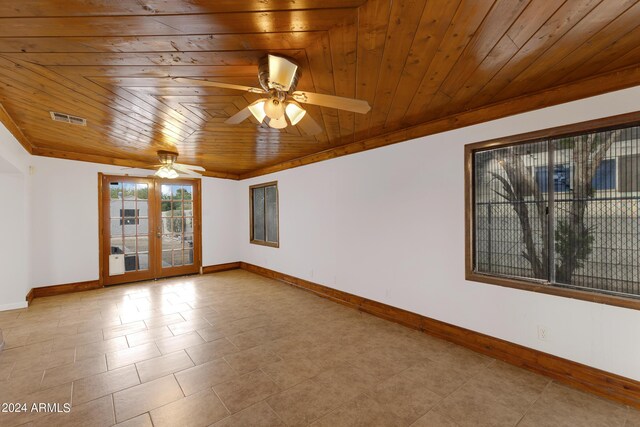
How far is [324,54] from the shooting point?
6.16 ft

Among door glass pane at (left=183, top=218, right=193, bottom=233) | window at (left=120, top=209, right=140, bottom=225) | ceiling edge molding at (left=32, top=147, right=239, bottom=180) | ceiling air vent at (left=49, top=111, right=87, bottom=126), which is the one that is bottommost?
door glass pane at (left=183, top=218, right=193, bottom=233)

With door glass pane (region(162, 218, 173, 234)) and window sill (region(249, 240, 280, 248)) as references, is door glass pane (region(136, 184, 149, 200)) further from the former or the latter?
window sill (region(249, 240, 280, 248))

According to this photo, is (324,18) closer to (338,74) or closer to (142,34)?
(338,74)

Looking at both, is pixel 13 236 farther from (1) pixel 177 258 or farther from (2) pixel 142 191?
(1) pixel 177 258

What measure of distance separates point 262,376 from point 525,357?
2.45 metres

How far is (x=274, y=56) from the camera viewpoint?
1762 millimetres

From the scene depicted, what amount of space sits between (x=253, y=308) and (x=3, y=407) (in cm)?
255

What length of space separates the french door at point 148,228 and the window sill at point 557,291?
5.96 metres

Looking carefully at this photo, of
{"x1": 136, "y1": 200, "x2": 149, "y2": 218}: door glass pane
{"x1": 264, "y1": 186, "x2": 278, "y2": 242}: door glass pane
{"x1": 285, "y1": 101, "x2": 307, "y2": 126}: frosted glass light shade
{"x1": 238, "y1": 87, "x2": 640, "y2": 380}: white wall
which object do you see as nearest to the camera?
{"x1": 285, "y1": 101, "x2": 307, "y2": 126}: frosted glass light shade

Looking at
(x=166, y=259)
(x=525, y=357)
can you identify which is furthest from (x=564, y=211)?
(x=166, y=259)

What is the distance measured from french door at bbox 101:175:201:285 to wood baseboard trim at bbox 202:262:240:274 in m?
0.20

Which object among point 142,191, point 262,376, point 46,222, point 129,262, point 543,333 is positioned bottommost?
point 262,376

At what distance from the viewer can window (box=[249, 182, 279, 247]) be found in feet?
20.4

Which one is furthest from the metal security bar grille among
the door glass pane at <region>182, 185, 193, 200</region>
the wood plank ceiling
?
the door glass pane at <region>182, 185, 193, 200</region>
